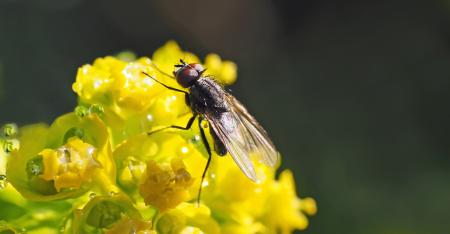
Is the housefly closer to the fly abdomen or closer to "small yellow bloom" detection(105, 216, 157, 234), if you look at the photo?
the fly abdomen

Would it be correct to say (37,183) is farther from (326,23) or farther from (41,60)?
(326,23)

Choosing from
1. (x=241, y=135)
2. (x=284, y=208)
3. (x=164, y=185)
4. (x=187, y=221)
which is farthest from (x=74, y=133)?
(x=284, y=208)

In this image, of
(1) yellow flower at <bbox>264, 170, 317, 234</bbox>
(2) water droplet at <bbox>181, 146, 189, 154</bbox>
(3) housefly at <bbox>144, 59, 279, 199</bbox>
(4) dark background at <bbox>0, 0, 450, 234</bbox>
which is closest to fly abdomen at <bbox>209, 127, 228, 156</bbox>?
(3) housefly at <bbox>144, 59, 279, 199</bbox>

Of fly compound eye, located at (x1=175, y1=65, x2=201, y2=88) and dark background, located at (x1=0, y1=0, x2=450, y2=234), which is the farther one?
dark background, located at (x1=0, y1=0, x2=450, y2=234)

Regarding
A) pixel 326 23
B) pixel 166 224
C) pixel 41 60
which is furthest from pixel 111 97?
pixel 326 23

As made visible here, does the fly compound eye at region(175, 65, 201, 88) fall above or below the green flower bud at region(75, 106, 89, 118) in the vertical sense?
above

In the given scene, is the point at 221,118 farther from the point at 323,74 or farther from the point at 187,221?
the point at 323,74

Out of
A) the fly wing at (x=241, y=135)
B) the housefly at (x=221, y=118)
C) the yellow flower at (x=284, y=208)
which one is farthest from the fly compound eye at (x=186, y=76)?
the yellow flower at (x=284, y=208)
